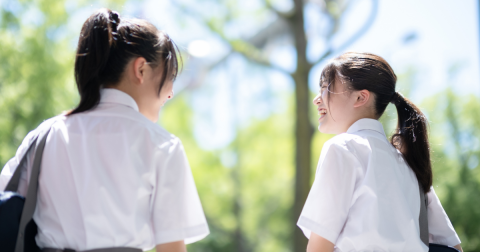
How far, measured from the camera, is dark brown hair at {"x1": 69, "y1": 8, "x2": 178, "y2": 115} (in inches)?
52.4

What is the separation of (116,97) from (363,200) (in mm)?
915

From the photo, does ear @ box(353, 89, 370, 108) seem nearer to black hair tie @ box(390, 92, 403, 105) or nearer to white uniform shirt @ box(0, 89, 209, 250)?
black hair tie @ box(390, 92, 403, 105)

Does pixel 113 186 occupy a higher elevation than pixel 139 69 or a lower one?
lower

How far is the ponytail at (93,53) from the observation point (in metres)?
1.32

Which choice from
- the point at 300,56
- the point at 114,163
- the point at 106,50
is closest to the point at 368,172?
the point at 114,163

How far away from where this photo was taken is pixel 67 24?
6289mm

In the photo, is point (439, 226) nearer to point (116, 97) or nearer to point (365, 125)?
point (365, 125)

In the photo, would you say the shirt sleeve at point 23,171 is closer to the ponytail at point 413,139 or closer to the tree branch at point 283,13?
the ponytail at point 413,139

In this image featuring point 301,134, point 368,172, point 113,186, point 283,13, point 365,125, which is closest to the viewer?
point 113,186

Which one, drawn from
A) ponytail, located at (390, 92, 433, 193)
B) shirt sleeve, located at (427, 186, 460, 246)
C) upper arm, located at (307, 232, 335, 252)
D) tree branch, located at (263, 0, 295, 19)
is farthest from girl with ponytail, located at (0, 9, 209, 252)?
tree branch, located at (263, 0, 295, 19)

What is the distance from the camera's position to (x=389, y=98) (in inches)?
66.1

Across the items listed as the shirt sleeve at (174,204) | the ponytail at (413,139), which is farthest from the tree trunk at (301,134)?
the shirt sleeve at (174,204)

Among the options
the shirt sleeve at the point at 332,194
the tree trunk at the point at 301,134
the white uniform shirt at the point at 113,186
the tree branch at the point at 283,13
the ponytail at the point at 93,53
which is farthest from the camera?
the tree branch at the point at 283,13

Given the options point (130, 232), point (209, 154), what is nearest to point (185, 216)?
point (130, 232)
